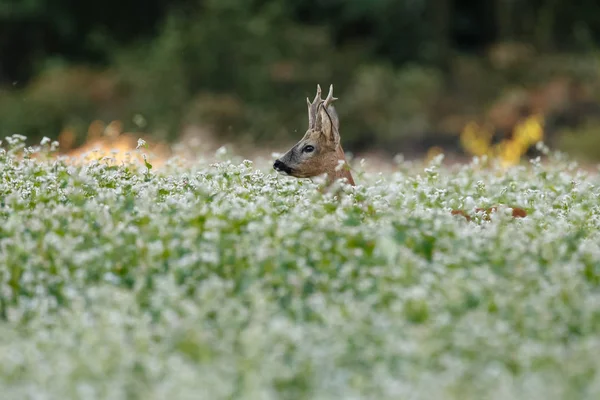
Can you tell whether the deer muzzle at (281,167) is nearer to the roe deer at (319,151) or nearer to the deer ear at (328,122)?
the roe deer at (319,151)

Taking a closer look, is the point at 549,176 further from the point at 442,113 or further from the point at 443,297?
the point at 442,113

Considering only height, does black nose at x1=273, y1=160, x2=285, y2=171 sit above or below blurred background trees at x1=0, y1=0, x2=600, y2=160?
below

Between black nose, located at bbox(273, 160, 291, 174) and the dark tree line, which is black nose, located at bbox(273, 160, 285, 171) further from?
the dark tree line

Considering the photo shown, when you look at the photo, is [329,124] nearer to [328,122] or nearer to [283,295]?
[328,122]

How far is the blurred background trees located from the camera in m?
23.7

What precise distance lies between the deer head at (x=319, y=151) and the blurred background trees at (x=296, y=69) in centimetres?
1141

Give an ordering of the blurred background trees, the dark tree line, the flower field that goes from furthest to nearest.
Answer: the dark tree line, the blurred background trees, the flower field

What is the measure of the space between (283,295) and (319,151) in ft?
10.2

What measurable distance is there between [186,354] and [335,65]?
21385mm

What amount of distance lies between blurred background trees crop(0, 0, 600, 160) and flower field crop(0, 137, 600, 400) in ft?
42.7

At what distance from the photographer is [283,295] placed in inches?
241

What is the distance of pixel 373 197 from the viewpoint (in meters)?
8.20

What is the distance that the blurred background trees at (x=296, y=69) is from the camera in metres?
23.7

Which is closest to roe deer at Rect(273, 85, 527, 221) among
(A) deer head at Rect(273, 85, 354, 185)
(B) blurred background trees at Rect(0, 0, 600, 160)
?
(A) deer head at Rect(273, 85, 354, 185)
